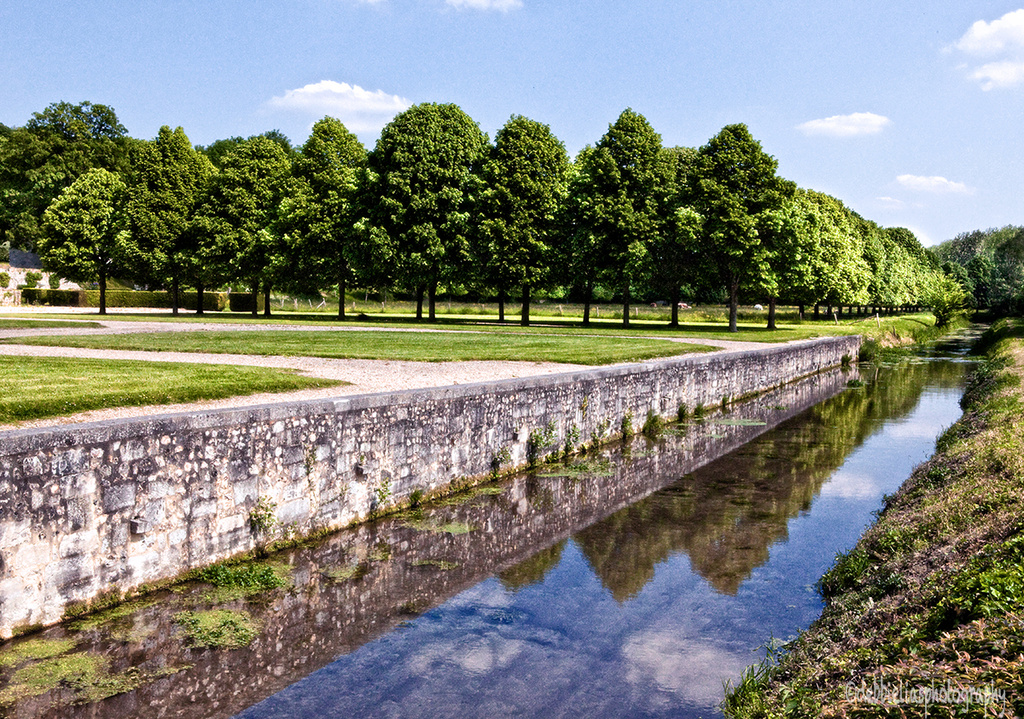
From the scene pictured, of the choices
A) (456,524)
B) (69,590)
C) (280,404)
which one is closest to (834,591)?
(456,524)

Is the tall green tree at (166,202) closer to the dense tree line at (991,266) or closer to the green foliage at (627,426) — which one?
the green foliage at (627,426)

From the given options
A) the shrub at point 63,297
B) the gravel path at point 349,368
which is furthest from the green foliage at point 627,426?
the shrub at point 63,297

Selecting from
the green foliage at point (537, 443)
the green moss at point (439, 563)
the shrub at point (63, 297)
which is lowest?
the green moss at point (439, 563)

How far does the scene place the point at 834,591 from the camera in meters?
7.14

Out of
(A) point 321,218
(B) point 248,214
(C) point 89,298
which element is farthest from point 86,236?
(C) point 89,298

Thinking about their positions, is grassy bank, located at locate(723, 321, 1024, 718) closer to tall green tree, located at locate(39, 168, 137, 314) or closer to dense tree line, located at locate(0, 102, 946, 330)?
dense tree line, located at locate(0, 102, 946, 330)

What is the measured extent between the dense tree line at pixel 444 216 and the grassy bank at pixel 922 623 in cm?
3423

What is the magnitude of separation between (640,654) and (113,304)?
6621cm

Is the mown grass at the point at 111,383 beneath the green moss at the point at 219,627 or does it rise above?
above

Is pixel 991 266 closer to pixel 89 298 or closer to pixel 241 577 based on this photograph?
pixel 89 298

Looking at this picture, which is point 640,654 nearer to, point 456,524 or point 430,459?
point 456,524

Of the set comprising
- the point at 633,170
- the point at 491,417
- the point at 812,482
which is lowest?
the point at 812,482

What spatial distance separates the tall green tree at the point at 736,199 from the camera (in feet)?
135

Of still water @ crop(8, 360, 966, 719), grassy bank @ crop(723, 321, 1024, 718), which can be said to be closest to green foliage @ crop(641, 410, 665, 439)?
still water @ crop(8, 360, 966, 719)
